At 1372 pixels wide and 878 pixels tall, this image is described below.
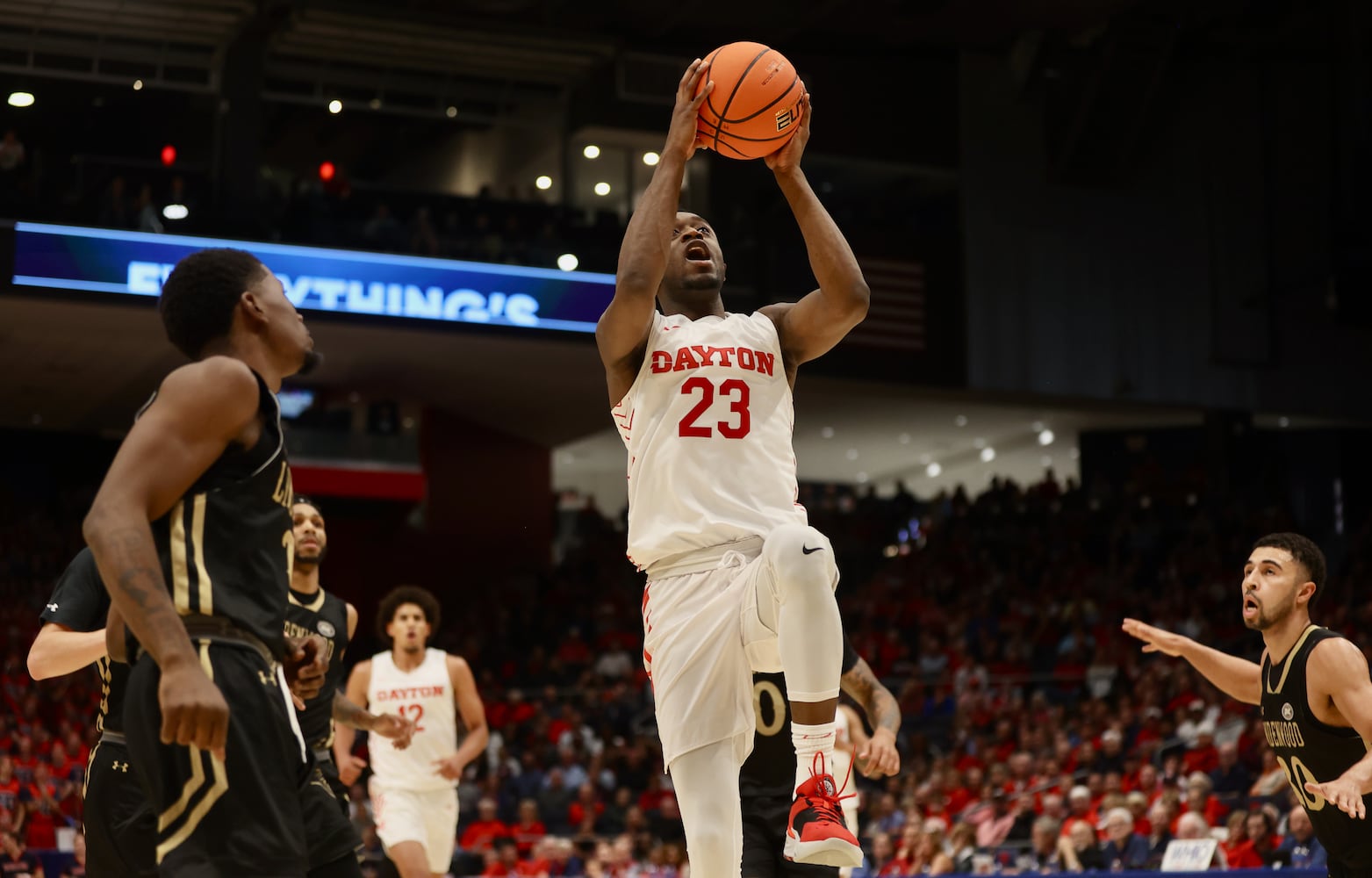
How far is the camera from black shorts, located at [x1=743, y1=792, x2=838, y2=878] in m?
6.12

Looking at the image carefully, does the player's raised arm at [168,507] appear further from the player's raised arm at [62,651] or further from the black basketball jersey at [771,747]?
the black basketball jersey at [771,747]

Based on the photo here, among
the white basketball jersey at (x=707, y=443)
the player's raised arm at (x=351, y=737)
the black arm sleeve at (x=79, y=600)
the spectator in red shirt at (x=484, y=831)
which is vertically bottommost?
the spectator in red shirt at (x=484, y=831)

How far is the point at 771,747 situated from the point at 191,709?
348 centimetres

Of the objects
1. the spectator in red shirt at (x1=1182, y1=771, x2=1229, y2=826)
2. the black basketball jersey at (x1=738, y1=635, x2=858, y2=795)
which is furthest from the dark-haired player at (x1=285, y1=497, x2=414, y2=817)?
the spectator in red shirt at (x1=1182, y1=771, x2=1229, y2=826)

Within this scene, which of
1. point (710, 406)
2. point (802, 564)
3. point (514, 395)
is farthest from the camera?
point (514, 395)

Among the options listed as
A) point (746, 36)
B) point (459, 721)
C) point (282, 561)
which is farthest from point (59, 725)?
point (282, 561)

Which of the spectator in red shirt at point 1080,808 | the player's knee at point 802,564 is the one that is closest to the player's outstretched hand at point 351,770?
the player's knee at point 802,564

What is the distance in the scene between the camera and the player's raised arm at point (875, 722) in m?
5.23

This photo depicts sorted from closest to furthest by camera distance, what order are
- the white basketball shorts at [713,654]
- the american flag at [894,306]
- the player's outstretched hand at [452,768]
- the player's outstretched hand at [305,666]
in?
the player's outstretched hand at [305,666]
the white basketball shorts at [713,654]
the player's outstretched hand at [452,768]
the american flag at [894,306]

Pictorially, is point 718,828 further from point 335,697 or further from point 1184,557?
point 1184,557

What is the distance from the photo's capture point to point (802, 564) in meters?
4.73

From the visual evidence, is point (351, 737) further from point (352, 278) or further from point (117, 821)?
point (352, 278)

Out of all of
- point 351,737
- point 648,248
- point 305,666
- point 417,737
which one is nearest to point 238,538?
point 305,666

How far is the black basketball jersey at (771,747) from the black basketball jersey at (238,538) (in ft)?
9.47
